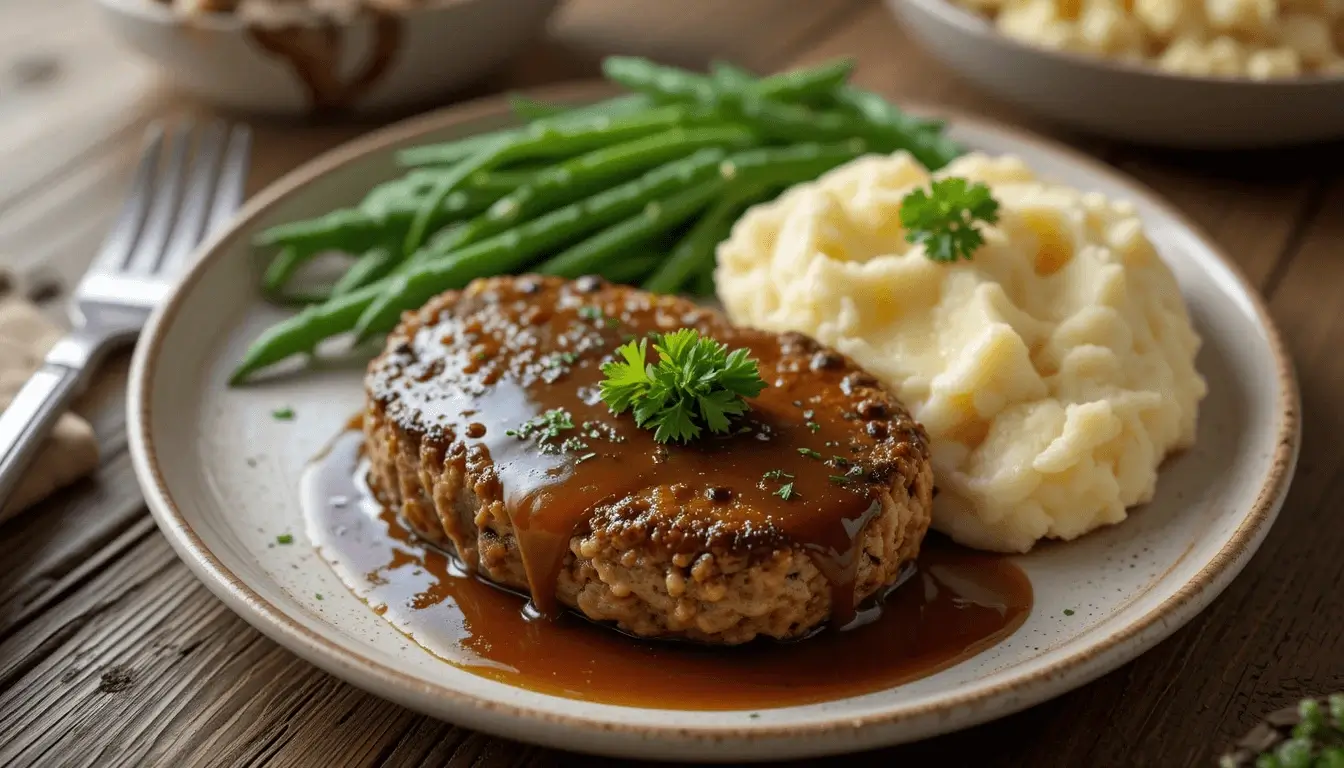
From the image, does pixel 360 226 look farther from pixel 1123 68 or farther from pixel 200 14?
pixel 1123 68

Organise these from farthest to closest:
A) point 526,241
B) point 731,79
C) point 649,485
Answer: point 731,79, point 526,241, point 649,485

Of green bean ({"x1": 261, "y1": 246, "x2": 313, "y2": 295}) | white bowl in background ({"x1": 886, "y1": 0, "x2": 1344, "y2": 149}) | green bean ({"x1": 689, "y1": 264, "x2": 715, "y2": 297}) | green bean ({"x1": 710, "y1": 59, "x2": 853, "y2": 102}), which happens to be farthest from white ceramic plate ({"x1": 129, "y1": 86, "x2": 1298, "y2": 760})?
green bean ({"x1": 689, "y1": 264, "x2": 715, "y2": 297})

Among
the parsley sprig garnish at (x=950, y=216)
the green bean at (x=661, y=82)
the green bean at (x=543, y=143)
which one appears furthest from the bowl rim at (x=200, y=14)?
the parsley sprig garnish at (x=950, y=216)

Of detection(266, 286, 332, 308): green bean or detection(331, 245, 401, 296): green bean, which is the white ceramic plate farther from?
detection(331, 245, 401, 296): green bean

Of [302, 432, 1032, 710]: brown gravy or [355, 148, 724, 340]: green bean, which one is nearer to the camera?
[302, 432, 1032, 710]: brown gravy

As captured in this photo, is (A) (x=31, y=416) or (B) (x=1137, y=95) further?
(B) (x=1137, y=95)

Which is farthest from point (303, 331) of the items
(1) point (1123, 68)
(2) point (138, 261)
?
(1) point (1123, 68)

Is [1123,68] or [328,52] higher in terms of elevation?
[1123,68]

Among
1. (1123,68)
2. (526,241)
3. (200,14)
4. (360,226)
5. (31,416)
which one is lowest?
(31,416)
